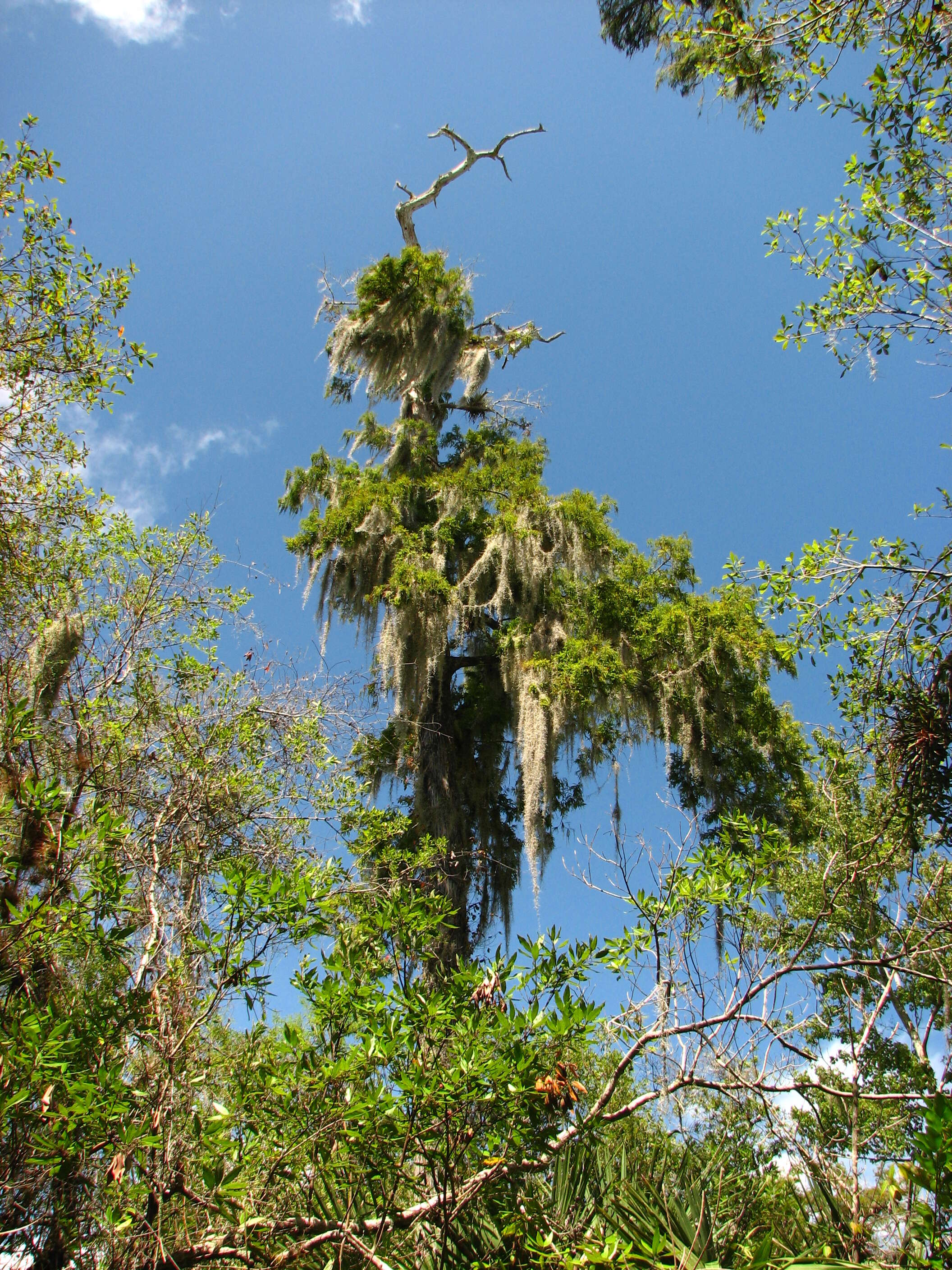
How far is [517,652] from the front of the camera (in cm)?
796

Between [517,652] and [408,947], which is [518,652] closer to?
[517,652]

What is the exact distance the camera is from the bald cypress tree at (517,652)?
763cm

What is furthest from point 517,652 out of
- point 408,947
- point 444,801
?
point 408,947

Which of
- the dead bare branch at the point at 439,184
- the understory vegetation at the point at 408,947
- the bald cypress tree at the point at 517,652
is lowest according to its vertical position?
the understory vegetation at the point at 408,947

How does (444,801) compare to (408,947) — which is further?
(444,801)

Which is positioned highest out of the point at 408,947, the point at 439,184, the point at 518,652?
the point at 439,184

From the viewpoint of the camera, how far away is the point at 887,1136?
5.39 meters

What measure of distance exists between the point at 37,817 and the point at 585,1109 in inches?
103

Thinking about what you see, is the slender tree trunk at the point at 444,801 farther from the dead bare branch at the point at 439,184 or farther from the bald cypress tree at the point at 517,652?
the dead bare branch at the point at 439,184

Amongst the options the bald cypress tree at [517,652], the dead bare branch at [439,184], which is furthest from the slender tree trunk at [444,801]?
the dead bare branch at [439,184]

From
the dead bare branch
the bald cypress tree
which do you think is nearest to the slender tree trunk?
the bald cypress tree

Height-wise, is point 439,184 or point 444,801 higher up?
point 439,184

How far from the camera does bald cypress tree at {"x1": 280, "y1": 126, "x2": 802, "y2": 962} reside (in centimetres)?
763

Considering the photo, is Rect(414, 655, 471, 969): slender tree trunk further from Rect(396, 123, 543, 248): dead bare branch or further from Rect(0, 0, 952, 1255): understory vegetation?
Rect(396, 123, 543, 248): dead bare branch
